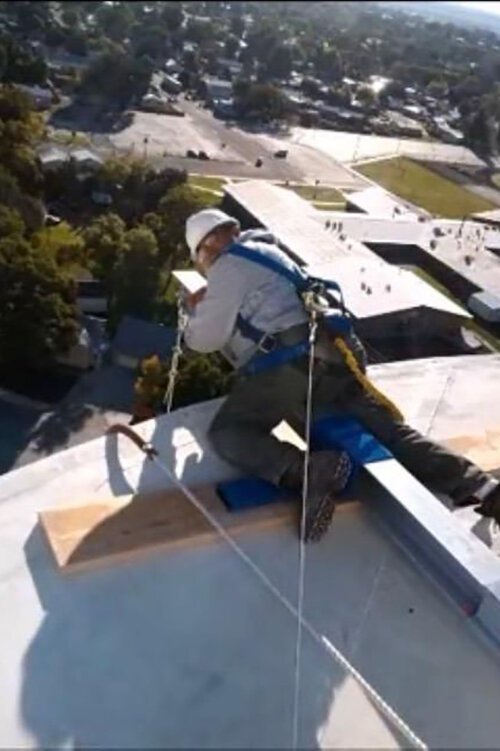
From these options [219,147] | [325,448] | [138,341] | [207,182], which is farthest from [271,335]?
[219,147]

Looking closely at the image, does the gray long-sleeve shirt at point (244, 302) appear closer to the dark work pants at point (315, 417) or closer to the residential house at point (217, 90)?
the dark work pants at point (315, 417)

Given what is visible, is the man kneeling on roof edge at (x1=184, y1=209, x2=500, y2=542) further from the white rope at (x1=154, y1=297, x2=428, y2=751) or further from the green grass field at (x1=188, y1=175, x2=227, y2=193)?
the green grass field at (x1=188, y1=175, x2=227, y2=193)

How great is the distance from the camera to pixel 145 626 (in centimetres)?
153

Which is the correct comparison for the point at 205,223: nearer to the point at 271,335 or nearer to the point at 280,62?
the point at 271,335

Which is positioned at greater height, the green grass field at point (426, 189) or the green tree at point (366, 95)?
the green grass field at point (426, 189)

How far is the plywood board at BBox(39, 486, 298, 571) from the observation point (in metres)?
1.66

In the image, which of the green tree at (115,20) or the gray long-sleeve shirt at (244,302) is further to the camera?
the green tree at (115,20)

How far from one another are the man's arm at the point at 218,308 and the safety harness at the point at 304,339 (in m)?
0.03

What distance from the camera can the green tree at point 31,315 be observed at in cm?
682

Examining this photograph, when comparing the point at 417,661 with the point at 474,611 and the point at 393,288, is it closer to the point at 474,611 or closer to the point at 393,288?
the point at 474,611

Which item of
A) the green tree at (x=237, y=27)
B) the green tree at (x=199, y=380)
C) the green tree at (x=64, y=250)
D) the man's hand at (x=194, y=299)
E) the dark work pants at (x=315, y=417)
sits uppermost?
the man's hand at (x=194, y=299)

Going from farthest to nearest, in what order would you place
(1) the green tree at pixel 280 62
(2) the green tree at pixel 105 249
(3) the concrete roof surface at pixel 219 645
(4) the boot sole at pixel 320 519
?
(1) the green tree at pixel 280 62 → (2) the green tree at pixel 105 249 → (4) the boot sole at pixel 320 519 → (3) the concrete roof surface at pixel 219 645

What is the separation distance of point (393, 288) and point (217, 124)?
38.1 feet


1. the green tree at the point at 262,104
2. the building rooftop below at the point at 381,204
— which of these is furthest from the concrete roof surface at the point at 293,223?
the green tree at the point at 262,104
